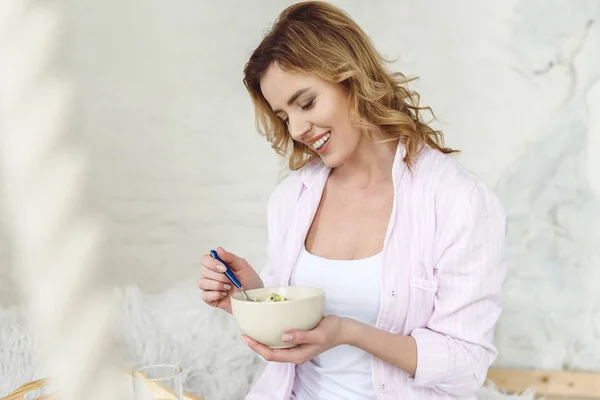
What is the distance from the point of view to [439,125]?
2.10m

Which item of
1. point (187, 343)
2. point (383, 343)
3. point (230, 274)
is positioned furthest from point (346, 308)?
point (187, 343)

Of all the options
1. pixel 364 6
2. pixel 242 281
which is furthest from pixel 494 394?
pixel 364 6

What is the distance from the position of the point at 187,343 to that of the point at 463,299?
0.96 m

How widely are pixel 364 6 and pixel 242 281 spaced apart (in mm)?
1317

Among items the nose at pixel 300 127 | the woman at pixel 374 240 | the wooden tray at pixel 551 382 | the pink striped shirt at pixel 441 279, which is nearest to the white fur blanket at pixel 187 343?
the wooden tray at pixel 551 382

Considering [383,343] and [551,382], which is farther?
[551,382]

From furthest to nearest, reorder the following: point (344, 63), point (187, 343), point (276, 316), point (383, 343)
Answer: point (187, 343)
point (344, 63)
point (383, 343)
point (276, 316)

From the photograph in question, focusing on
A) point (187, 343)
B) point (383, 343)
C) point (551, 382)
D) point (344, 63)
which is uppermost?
point (344, 63)

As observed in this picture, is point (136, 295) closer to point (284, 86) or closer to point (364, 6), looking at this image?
point (284, 86)

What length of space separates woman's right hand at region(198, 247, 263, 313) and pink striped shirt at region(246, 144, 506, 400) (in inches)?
10.7

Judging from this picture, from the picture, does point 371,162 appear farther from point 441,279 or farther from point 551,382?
point 551,382

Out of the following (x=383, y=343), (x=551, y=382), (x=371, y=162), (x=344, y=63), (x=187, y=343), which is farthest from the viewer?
(x=551, y=382)

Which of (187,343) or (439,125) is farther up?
(439,125)

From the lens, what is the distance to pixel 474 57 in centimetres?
208
